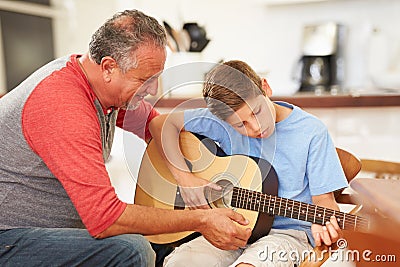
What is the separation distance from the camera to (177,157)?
1.47m

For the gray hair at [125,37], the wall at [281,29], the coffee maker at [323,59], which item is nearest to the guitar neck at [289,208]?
the gray hair at [125,37]

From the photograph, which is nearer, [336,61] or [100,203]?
[100,203]

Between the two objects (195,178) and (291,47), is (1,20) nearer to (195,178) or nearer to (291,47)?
(291,47)

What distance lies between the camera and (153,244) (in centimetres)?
147

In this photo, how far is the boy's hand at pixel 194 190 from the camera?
139cm

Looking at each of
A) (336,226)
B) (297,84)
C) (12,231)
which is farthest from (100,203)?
(297,84)

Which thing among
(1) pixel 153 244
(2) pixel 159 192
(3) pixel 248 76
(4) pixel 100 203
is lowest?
(1) pixel 153 244

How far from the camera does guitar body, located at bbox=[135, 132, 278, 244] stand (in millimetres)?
1299

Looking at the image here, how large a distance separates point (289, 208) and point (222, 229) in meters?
0.17

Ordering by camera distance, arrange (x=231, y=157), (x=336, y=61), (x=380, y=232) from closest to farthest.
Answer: (x=380, y=232)
(x=231, y=157)
(x=336, y=61)

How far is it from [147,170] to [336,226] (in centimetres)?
59

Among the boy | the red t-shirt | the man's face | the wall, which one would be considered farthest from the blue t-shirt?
the wall

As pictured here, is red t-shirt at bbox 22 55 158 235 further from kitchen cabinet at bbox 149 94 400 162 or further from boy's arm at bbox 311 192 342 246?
kitchen cabinet at bbox 149 94 400 162

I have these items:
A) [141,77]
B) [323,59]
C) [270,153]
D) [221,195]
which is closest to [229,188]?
[221,195]
